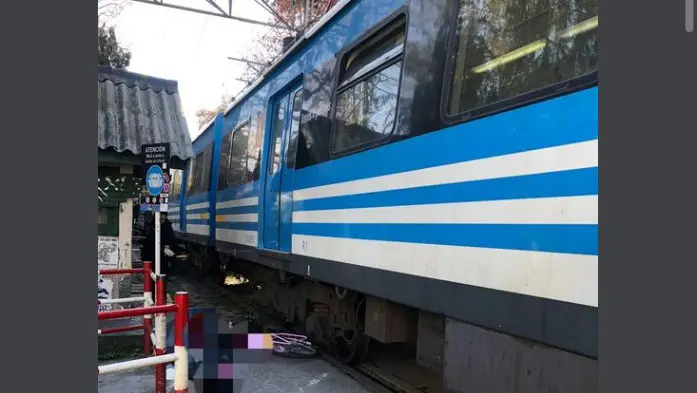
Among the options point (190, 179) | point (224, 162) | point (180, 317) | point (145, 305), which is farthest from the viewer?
point (190, 179)

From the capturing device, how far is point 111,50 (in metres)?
23.8

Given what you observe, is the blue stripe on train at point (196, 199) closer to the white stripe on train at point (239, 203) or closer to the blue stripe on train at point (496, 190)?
the white stripe on train at point (239, 203)

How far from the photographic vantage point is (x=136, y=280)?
415 inches

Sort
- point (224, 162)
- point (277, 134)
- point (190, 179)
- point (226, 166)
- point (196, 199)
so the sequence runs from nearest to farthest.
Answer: point (277, 134), point (226, 166), point (224, 162), point (196, 199), point (190, 179)

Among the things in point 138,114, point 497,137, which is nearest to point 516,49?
point 497,137

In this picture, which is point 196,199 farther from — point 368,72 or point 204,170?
point 368,72

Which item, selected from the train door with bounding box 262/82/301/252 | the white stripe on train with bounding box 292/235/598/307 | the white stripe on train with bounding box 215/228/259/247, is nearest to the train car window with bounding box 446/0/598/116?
the white stripe on train with bounding box 292/235/598/307

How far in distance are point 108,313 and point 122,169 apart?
171 inches

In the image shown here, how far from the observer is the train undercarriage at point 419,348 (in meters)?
2.76

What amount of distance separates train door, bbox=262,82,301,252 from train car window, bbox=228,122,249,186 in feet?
4.77

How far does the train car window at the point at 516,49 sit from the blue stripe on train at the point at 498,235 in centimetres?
64

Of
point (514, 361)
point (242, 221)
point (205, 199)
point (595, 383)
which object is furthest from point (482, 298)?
point (205, 199)

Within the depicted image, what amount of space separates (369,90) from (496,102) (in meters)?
1.64

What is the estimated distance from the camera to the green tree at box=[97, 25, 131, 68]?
23108 millimetres
